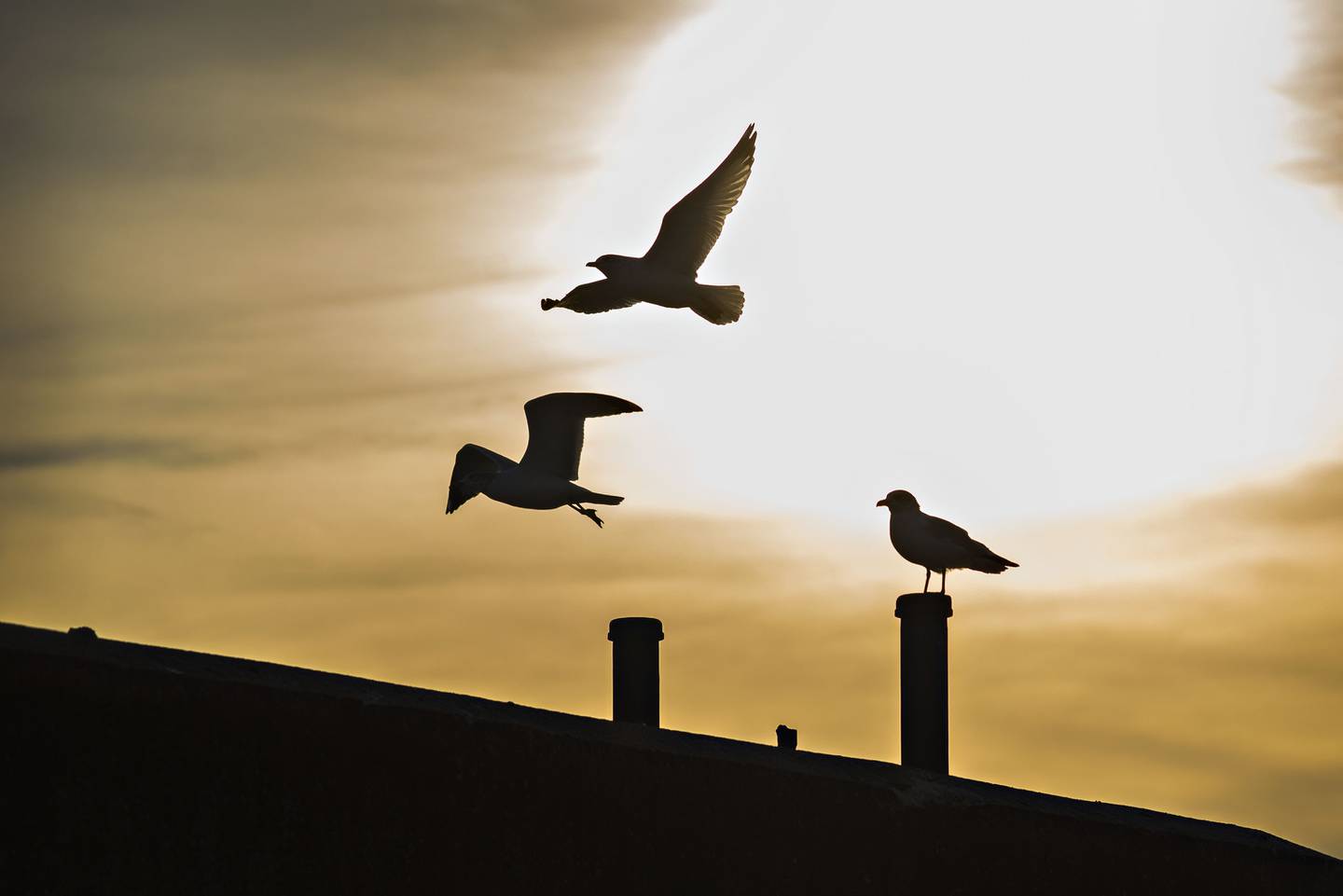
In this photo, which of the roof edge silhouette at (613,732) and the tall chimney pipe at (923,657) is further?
the tall chimney pipe at (923,657)

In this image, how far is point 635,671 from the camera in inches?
493

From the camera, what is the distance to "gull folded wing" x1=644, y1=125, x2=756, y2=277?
57.0ft

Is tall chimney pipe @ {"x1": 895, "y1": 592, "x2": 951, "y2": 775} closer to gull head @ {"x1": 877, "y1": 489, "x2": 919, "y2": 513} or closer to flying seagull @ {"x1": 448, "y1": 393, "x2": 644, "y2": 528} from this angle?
gull head @ {"x1": 877, "y1": 489, "x2": 919, "y2": 513}

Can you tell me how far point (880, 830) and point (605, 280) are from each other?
757cm

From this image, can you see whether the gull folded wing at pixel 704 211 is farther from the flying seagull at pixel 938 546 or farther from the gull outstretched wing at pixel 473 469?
the flying seagull at pixel 938 546

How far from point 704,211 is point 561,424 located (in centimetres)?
211

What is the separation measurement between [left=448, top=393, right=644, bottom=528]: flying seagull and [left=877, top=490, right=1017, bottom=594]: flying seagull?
2684 mm

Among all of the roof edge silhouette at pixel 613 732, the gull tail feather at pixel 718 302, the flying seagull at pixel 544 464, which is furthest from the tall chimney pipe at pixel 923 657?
the gull tail feather at pixel 718 302

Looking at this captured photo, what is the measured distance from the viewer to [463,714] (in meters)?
9.56

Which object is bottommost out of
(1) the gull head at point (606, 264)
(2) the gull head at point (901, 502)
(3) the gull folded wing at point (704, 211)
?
(2) the gull head at point (901, 502)

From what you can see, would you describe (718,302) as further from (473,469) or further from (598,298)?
(473,469)

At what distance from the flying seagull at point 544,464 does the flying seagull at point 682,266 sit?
911 mm

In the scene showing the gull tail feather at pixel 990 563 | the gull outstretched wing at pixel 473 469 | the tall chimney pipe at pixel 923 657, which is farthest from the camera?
the gull outstretched wing at pixel 473 469

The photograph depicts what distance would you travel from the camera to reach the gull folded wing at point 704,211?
1738cm
